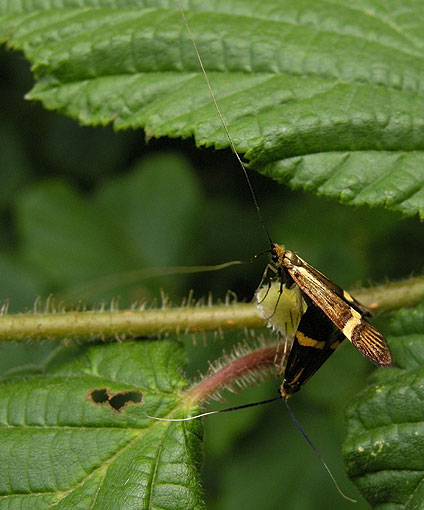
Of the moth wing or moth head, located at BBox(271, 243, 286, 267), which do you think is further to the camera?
moth head, located at BBox(271, 243, 286, 267)

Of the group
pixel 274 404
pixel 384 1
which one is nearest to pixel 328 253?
pixel 274 404

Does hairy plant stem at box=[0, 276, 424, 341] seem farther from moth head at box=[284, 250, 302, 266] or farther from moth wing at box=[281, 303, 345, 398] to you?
moth wing at box=[281, 303, 345, 398]

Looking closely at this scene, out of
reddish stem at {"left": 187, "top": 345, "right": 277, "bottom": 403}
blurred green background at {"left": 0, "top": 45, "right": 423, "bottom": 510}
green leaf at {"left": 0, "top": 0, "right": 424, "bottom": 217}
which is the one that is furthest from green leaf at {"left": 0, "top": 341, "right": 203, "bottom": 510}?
blurred green background at {"left": 0, "top": 45, "right": 423, "bottom": 510}

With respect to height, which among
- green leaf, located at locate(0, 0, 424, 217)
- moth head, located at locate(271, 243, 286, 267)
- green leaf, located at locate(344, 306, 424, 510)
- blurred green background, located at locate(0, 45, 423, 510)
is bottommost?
blurred green background, located at locate(0, 45, 423, 510)

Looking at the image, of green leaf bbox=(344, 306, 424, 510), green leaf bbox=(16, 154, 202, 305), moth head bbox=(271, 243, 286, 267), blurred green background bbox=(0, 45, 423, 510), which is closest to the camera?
green leaf bbox=(344, 306, 424, 510)

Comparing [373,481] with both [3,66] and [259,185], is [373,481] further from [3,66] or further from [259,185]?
[3,66]

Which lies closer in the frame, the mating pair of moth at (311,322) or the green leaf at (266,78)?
the mating pair of moth at (311,322)

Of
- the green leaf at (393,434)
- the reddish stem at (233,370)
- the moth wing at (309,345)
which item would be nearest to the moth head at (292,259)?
the moth wing at (309,345)

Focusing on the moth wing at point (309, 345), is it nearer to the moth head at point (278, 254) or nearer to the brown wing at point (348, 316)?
the brown wing at point (348, 316)
